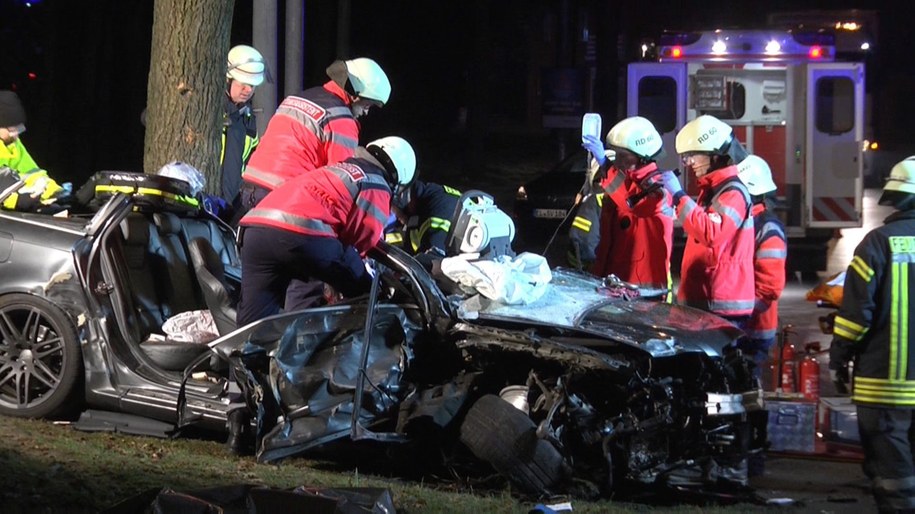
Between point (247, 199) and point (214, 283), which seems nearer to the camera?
point (214, 283)

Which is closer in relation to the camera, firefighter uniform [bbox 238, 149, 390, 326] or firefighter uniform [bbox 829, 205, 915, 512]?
firefighter uniform [bbox 829, 205, 915, 512]

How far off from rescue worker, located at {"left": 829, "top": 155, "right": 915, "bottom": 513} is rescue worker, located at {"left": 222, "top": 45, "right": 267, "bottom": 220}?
4.95 metres

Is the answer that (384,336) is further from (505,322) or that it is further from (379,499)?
(379,499)

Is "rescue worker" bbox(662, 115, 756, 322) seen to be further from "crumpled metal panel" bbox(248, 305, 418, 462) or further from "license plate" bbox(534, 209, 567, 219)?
"license plate" bbox(534, 209, 567, 219)

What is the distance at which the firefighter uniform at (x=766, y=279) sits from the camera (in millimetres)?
8547

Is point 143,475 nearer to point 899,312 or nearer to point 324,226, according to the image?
point 324,226

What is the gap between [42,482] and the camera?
5914mm

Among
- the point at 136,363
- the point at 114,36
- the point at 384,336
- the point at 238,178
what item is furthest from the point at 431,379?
the point at 114,36

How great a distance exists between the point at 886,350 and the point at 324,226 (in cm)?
274

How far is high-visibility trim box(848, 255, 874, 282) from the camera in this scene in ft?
20.7

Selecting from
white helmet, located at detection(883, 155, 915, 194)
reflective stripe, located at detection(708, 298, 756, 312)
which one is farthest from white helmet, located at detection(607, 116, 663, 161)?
white helmet, located at detection(883, 155, 915, 194)

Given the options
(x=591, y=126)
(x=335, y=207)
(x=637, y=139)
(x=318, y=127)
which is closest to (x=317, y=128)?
(x=318, y=127)

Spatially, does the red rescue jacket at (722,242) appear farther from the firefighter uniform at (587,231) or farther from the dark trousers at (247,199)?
the dark trousers at (247,199)

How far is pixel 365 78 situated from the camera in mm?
8078
